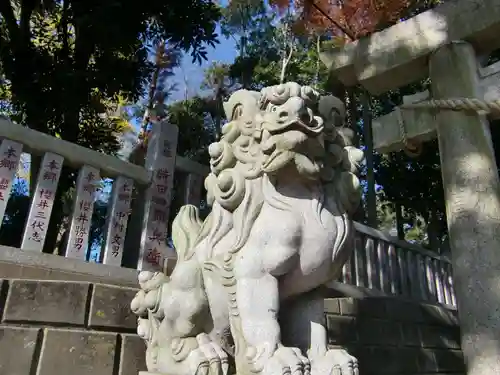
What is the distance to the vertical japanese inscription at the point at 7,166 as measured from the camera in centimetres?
272

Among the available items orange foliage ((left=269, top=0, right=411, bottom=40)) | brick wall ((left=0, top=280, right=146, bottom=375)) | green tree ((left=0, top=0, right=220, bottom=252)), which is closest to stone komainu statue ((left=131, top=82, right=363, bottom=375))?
brick wall ((left=0, top=280, right=146, bottom=375))

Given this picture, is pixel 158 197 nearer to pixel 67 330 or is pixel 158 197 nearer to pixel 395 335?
pixel 67 330

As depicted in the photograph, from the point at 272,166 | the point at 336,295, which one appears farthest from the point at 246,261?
A: the point at 336,295

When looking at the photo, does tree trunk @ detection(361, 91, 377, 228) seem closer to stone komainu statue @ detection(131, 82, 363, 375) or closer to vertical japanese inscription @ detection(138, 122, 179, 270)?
vertical japanese inscription @ detection(138, 122, 179, 270)

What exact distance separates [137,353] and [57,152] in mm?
1517

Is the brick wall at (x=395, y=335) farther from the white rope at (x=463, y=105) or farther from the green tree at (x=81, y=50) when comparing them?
the green tree at (x=81, y=50)

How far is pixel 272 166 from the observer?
5.12 ft

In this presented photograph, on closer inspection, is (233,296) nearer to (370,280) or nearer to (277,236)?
(277,236)

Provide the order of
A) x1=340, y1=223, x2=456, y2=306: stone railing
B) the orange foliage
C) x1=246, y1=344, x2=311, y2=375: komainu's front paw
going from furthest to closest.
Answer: the orange foliage
x1=340, y1=223, x2=456, y2=306: stone railing
x1=246, y1=344, x2=311, y2=375: komainu's front paw

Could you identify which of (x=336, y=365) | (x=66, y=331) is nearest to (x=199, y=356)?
(x=336, y=365)

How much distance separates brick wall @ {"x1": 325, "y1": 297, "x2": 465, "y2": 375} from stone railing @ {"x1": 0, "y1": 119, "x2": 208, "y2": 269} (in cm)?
132

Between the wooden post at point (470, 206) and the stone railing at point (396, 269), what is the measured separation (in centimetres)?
108

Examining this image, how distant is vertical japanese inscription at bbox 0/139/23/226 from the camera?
272cm

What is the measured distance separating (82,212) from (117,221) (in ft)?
0.81
